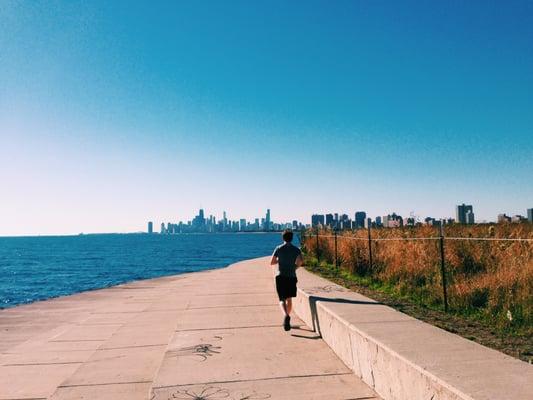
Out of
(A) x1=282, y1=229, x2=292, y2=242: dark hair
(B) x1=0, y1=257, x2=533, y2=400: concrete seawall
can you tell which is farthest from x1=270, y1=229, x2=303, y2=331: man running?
(B) x1=0, y1=257, x2=533, y2=400: concrete seawall

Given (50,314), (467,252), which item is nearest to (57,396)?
(50,314)

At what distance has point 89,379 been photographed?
5461 mm

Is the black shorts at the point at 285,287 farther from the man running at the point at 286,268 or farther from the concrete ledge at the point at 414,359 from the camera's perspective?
the concrete ledge at the point at 414,359

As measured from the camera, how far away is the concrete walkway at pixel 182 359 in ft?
15.7

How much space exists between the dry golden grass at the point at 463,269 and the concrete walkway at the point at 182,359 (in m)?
2.85

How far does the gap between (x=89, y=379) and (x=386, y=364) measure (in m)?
3.67

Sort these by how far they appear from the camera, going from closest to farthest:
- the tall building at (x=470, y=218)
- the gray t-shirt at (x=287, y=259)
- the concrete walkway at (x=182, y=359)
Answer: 1. the concrete walkway at (x=182, y=359)
2. the gray t-shirt at (x=287, y=259)
3. the tall building at (x=470, y=218)

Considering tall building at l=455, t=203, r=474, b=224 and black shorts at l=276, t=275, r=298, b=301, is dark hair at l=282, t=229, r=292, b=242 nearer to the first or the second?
black shorts at l=276, t=275, r=298, b=301

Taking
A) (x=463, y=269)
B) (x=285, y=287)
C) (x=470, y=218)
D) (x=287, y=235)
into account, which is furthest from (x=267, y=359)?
(x=470, y=218)

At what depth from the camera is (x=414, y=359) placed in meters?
3.94

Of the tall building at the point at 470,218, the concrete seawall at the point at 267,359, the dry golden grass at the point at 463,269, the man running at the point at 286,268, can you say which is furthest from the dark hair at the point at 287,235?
the tall building at the point at 470,218

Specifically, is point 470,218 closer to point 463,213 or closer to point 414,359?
point 463,213

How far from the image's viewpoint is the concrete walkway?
15.7ft

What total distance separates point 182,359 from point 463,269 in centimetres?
747
